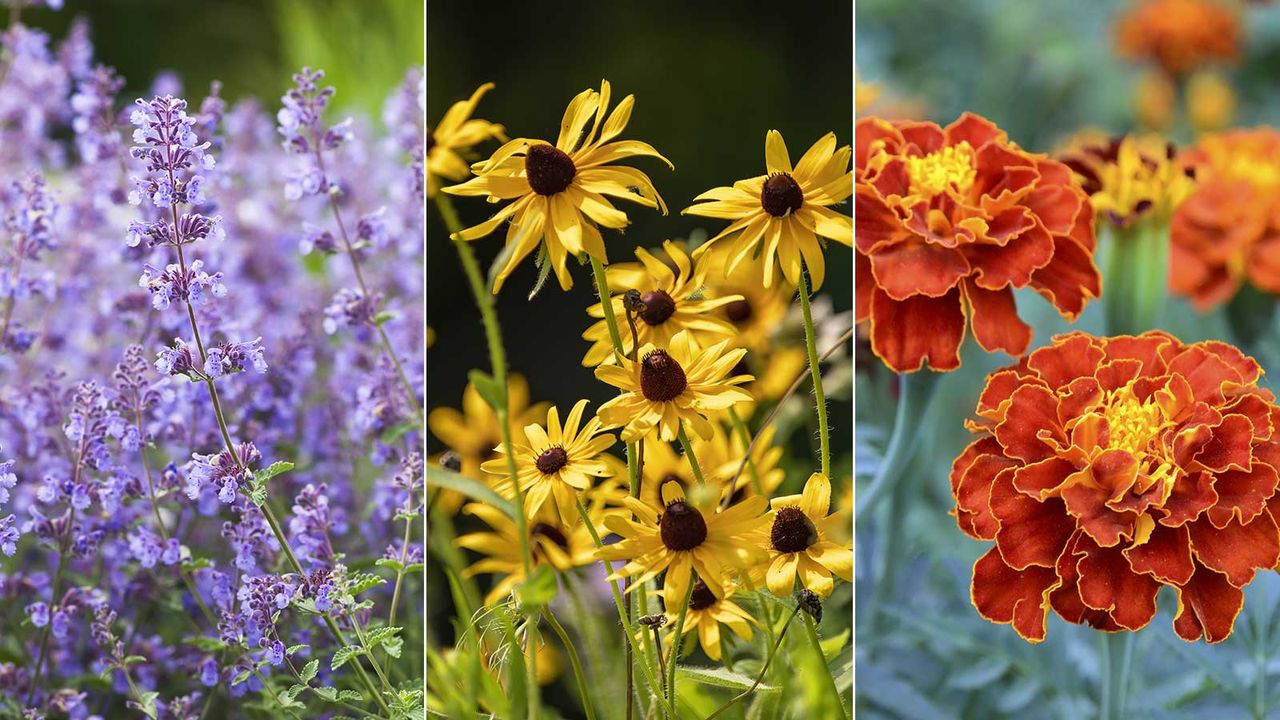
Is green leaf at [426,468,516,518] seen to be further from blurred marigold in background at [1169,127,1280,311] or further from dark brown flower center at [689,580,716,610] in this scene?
blurred marigold in background at [1169,127,1280,311]

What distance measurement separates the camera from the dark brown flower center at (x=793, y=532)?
91 cm

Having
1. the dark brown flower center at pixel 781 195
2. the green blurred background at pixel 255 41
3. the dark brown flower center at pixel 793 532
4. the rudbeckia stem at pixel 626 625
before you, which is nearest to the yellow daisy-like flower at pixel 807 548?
the dark brown flower center at pixel 793 532

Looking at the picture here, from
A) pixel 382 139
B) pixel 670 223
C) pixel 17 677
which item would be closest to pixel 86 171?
pixel 382 139

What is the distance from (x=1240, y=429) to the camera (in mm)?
917

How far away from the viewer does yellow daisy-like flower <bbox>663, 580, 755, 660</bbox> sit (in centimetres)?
95

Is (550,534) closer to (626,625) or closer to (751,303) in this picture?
(626,625)

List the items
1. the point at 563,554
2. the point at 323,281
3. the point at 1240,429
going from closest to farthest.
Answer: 1. the point at 1240,429
2. the point at 563,554
3. the point at 323,281

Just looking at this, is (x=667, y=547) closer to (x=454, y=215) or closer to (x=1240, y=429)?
(x=454, y=215)

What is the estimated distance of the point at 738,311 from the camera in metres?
1.07

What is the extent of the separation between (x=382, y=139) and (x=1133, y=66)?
1.05m

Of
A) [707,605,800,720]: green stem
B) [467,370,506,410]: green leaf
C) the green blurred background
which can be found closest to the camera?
[467,370,506,410]: green leaf

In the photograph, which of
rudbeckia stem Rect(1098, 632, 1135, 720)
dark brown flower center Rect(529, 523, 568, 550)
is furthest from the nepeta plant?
rudbeckia stem Rect(1098, 632, 1135, 720)

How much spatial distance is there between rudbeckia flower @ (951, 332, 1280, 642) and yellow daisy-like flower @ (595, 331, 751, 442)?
0.72ft

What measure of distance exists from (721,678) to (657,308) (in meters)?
0.31
